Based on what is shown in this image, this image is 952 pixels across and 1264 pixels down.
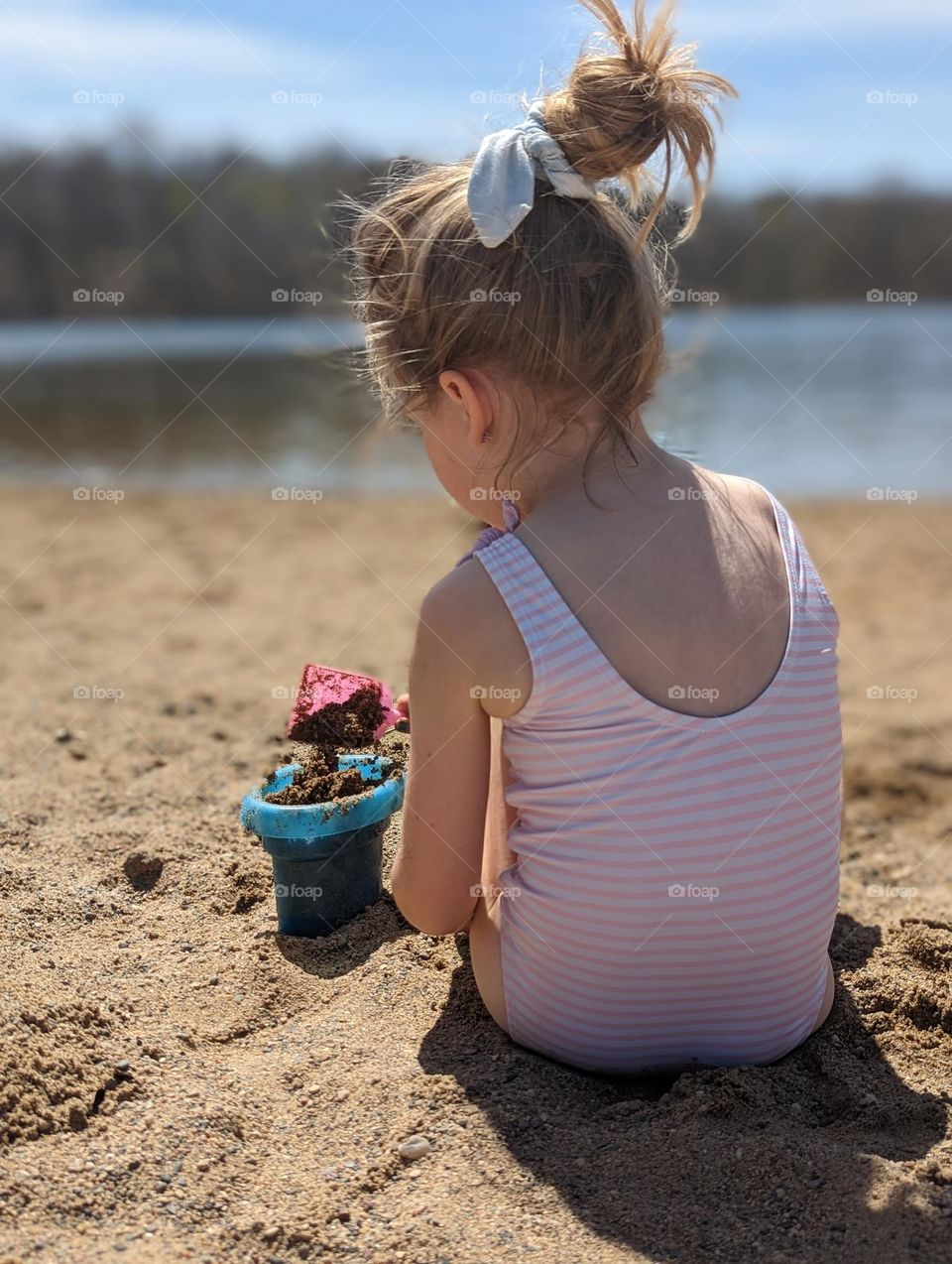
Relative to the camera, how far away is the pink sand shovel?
226cm

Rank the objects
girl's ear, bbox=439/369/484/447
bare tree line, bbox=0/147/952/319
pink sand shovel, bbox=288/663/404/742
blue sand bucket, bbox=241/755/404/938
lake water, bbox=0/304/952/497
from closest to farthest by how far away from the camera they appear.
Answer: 1. girl's ear, bbox=439/369/484/447
2. blue sand bucket, bbox=241/755/404/938
3. pink sand shovel, bbox=288/663/404/742
4. lake water, bbox=0/304/952/497
5. bare tree line, bbox=0/147/952/319

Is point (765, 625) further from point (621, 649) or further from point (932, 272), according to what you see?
point (932, 272)

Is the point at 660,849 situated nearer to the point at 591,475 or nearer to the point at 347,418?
the point at 591,475

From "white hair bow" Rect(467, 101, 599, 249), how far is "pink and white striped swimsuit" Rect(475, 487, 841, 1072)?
16.9 inches

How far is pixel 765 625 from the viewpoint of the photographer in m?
1.64

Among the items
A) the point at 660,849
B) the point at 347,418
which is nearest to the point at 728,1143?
the point at 660,849

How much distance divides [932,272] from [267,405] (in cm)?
4193

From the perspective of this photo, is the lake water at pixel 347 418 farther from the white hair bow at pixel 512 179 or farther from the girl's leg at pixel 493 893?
the girl's leg at pixel 493 893

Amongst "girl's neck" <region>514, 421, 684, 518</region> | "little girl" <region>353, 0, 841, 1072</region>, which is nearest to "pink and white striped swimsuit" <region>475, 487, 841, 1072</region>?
"little girl" <region>353, 0, 841, 1072</region>

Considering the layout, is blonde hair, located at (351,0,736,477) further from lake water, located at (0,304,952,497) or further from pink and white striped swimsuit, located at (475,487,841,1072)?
lake water, located at (0,304,952,497)

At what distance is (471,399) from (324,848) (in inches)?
34.5

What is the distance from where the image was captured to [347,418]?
14273 millimetres

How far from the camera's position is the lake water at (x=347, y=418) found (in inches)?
399

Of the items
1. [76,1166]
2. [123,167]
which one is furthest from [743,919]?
[123,167]
